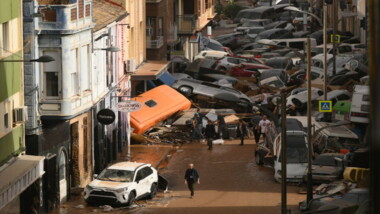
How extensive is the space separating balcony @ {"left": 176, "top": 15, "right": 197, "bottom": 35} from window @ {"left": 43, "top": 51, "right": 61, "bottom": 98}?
39598 mm

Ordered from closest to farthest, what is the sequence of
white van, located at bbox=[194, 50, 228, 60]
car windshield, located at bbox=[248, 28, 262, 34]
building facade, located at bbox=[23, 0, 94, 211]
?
building facade, located at bbox=[23, 0, 94, 211]
white van, located at bbox=[194, 50, 228, 60]
car windshield, located at bbox=[248, 28, 262, 34]

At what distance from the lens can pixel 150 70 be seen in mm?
47688

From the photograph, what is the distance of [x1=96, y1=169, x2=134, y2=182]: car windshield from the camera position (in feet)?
92.1

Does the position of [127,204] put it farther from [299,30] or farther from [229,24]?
Answer: [229,24]

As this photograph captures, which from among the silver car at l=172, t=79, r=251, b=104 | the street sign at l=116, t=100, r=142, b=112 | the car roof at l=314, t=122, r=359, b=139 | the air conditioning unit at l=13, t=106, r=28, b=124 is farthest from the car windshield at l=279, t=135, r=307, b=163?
the silver car at l=172, t=79, r=251, b=104

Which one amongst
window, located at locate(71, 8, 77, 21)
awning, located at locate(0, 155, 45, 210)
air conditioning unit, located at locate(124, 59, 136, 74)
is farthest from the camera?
air conditioning unit, located at locate(124, 59, 136, 74)

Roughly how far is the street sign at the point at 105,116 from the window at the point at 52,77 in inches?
221

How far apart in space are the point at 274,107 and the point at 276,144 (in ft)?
51.6

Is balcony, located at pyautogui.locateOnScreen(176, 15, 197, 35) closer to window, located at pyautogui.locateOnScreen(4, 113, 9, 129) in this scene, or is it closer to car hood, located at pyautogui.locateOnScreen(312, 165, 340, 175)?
car hood, located at pyautogui.locateOnScreen(312, 165, 340, 175)

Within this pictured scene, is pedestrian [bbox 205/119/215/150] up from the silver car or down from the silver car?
down

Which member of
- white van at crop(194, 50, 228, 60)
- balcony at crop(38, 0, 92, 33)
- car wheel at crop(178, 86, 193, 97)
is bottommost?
car wheel at crop(178, 86, 193, 97)

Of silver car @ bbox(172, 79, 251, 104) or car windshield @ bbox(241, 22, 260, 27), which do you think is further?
car windshield @ bbox(241, 22, 260, 27)

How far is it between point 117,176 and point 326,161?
7920 millimetres

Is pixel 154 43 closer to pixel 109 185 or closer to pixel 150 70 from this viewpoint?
pixel 150 70
